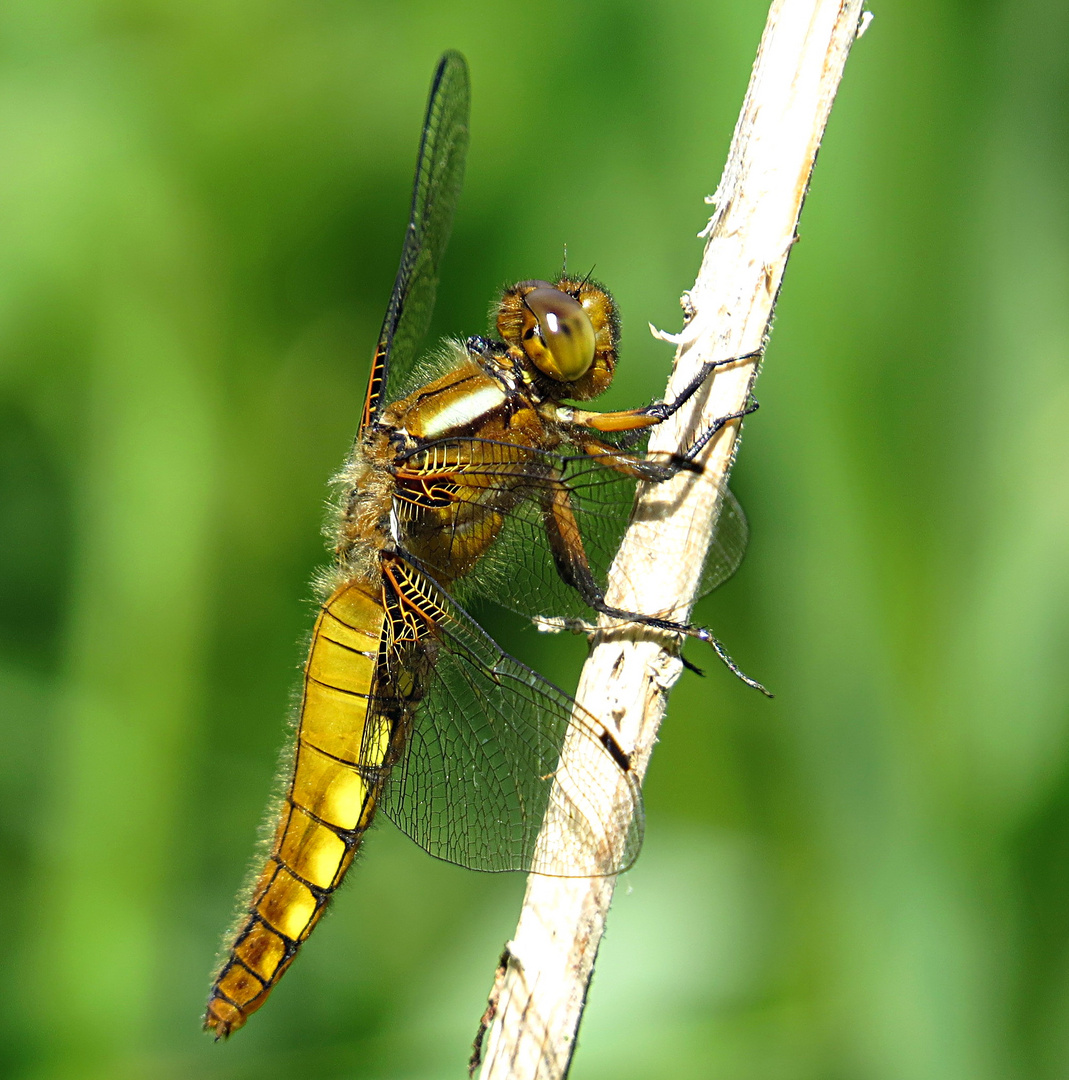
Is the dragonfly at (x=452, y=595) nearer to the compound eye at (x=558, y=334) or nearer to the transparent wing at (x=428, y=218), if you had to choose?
the compound eye at (x=558, y=334)

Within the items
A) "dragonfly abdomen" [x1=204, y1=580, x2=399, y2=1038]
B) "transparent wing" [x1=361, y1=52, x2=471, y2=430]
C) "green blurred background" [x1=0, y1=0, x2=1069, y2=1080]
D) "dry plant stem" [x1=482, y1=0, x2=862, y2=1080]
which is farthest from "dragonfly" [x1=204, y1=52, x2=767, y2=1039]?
"green blurred background" [x1=0, y1=0, x2=1069, y2=1080]

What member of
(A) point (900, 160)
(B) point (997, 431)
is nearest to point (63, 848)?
(B) point (997, 431)

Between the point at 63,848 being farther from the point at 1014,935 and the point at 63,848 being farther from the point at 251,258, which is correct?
the point at 1014,935

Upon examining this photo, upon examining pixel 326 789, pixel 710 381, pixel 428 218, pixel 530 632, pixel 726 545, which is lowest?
pixel 326 789

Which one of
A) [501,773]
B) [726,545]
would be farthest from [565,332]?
[501,773]

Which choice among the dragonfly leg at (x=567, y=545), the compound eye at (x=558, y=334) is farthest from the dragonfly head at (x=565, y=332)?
the dragonfly leg at (x=567, y=545)

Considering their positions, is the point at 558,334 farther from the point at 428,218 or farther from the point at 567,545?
the point at 428,218

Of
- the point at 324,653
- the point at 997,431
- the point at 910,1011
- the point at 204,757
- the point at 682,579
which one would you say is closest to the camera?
the point at 682,579
